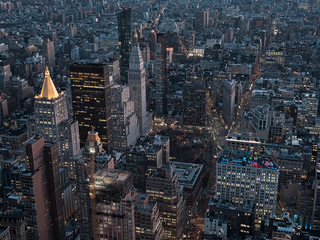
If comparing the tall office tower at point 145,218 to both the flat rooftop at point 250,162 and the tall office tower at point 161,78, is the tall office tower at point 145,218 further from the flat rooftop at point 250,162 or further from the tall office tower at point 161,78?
the tall office tower at point 161,78

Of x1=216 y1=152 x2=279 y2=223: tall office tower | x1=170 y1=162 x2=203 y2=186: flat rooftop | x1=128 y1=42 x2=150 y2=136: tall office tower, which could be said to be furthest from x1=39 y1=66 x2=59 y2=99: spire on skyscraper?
x1=216 y1=152 x2=279 y2=223: tall office tower

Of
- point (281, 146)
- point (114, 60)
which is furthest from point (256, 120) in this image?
point (114, 60)

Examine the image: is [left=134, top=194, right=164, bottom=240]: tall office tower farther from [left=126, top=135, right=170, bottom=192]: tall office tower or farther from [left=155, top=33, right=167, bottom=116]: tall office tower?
[left=155, top=33, right=167, bottom=116]: tall office tower

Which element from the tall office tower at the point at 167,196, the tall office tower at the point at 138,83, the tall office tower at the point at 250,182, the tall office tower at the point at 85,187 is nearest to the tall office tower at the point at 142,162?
the tall office tower at the point at 167,196

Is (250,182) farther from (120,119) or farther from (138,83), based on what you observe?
(138,83)

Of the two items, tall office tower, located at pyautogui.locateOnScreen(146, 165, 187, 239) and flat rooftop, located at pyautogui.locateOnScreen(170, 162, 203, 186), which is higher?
tall office tower, located at pyautogui.locateOnScreen(146, 165, 187, 239)

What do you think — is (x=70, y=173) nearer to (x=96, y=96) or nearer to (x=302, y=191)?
(x=96, y=96)

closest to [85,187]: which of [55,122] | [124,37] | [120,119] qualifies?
[55,122]
